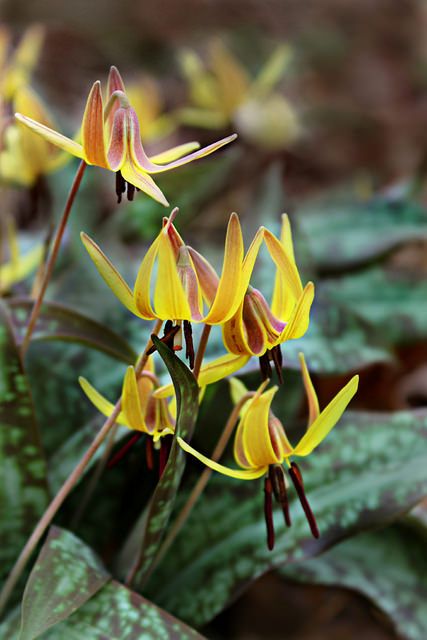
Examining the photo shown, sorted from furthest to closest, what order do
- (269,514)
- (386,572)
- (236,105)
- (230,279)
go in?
(236,105)
(386,572)
(269,514)
(230,279)

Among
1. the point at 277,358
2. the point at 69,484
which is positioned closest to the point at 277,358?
the point at 277,358

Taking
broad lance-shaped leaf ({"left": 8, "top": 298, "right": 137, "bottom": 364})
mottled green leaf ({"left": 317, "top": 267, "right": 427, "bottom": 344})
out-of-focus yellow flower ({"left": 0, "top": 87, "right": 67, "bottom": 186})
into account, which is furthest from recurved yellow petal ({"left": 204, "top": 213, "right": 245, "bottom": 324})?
mottled green leaf ({"left": 317, "top": 267, "right": 427, "bottom": 344})

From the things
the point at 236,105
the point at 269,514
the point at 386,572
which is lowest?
the point at 386,572

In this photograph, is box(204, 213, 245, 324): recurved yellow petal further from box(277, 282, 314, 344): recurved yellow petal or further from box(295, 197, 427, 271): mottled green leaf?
box(295, 197, 427, 271): mottled green leaf

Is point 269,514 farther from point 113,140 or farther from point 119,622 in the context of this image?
point 113,140

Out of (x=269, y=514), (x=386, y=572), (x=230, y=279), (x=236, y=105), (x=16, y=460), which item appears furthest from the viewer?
(x=236, y=105)

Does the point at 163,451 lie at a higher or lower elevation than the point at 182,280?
lower

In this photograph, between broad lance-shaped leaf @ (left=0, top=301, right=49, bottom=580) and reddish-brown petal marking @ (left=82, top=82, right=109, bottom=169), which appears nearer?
reddish-brown petal marking @ (left=82, top=82, right=109, bottom=169)
